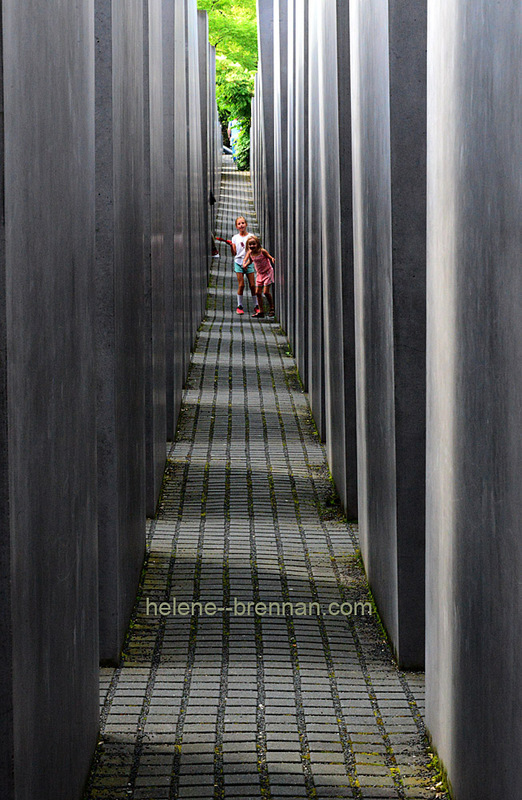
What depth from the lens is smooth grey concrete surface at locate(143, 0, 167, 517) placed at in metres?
8.90

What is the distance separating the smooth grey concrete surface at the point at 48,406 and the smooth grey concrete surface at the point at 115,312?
2.70 ft

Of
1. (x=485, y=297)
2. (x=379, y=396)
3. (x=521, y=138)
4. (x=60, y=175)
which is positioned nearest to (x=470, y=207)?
(x=485, y=297)

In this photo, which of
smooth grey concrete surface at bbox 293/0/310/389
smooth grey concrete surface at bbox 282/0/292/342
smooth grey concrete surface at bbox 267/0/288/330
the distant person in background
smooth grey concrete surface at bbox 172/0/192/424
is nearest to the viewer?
smooth grey concrete surface at bbox 172/0/192/424

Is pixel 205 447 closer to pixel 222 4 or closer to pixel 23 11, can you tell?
pixel 23 11

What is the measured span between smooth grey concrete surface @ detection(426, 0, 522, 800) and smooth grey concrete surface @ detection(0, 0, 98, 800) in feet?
4.68

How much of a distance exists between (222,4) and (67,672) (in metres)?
38.0

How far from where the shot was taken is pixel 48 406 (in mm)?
3799

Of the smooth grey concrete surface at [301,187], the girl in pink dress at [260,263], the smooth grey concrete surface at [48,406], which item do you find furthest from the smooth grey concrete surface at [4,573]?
the girl in pink dress at [260,263]

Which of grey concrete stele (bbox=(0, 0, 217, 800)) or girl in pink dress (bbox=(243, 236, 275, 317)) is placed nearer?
grey concrete stele (bbox=(0, 0, 217, 800))

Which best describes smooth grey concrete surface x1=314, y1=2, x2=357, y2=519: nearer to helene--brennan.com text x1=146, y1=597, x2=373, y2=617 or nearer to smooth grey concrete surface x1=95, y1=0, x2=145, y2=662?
helene--brennan.com text x1=146, y1=597, x2=373, y2=617

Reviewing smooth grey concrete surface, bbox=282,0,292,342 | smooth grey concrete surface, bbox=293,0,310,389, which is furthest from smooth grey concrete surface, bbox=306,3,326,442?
smooth grey concrete surface, bbox=282,0,292,342

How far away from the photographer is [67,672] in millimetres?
4266

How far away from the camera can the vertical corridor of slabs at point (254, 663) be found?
491cm

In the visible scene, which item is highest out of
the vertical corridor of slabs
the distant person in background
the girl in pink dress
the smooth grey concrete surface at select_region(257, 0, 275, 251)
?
the distant person in background
